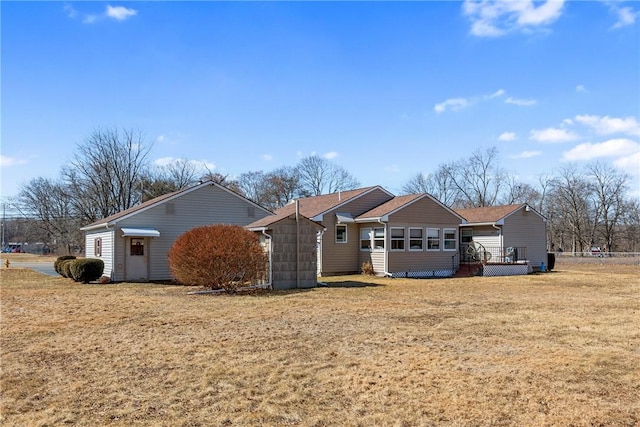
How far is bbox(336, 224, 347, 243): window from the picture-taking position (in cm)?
2438

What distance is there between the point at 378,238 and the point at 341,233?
1.91m

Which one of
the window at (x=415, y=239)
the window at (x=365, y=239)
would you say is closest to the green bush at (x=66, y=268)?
the window at (x=365, y=239)

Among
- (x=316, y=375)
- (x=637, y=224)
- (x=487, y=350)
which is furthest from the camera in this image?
(x=637, y=224)

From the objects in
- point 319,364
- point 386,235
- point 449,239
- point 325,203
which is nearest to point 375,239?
point 386,235

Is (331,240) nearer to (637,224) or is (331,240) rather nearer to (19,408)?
(19,408)

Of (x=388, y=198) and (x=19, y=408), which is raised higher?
(x=388, y=198)

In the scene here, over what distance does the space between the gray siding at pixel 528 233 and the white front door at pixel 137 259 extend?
60.8ft

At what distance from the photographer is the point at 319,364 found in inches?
261

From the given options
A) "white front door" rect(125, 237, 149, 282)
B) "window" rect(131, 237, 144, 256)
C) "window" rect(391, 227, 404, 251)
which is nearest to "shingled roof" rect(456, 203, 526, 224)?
"window" rect(391, 227, 404, 251)

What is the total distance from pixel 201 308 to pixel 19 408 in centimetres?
729

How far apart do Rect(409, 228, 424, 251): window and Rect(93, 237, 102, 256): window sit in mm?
14209

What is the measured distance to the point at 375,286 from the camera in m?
18.4

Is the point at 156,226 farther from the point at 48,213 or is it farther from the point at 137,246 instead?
the point at 48,213

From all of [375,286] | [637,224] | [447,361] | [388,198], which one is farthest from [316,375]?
[637,224]
